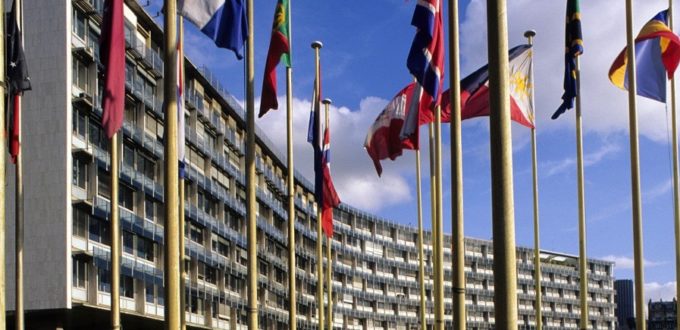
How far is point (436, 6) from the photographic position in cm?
2383

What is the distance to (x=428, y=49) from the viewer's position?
944 inches

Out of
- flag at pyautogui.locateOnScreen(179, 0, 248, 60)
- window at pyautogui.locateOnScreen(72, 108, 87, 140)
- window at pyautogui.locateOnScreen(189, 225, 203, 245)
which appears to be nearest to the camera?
flag at pyautogui.locateOnScreen(179, 0, 248, 60)

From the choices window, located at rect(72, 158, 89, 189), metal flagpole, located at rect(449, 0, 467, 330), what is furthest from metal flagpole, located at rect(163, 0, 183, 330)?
window, located at rect(72, 158, 89, 189)

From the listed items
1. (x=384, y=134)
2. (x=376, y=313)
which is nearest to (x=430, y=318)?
(x=376, y=313)

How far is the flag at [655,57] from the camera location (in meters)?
Result: 30.3

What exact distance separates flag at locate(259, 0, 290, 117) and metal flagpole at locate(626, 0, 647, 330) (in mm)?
8787

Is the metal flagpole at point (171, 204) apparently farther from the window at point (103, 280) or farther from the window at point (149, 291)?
the window at point (149, 291)

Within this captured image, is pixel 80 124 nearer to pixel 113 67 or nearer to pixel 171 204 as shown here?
pixel 113 67

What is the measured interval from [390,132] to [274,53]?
5963 millimetres

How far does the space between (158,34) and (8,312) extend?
77.6ft

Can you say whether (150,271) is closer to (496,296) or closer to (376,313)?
(496,296)

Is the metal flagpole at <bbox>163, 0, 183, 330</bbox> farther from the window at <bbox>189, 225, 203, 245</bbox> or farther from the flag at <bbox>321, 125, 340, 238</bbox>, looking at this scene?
the window at <bbox>189, 225, 203, 245</bbox>

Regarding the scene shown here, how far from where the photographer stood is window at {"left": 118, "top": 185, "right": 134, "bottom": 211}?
203 ft

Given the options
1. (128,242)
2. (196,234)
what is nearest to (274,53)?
(128,242)
